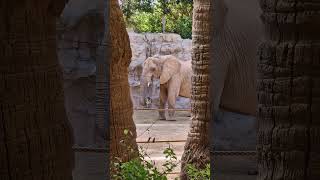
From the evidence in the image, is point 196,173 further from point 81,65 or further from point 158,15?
point 158,15

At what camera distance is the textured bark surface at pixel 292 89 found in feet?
5.90

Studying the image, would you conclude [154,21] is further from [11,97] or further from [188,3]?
[11,97]

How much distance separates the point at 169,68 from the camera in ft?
44.2

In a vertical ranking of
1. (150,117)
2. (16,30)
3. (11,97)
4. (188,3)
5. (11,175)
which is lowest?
(150,117)

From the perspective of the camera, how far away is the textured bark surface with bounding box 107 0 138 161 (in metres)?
5.27

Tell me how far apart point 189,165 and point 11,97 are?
4.28 metres

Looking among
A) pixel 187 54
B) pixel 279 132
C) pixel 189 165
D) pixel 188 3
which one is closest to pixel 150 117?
pixel 187 54

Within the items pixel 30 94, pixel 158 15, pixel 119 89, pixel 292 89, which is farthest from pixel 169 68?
pixel 30 94

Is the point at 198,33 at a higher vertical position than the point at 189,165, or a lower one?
higher

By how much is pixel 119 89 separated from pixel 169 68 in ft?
26.5

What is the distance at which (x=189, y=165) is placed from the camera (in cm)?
557

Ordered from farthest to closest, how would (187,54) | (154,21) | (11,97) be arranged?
1. (154,21)
2. (187,54)
3. (11,97)

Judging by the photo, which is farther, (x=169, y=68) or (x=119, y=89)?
(x=169, y=68)

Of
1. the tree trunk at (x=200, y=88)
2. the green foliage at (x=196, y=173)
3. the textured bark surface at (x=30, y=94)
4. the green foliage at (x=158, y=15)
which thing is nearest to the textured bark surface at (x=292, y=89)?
the textured bark surface at (x=30, y=94)
